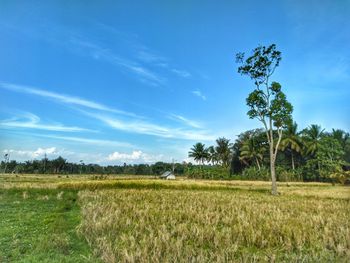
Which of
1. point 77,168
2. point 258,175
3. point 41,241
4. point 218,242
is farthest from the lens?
point 77,168

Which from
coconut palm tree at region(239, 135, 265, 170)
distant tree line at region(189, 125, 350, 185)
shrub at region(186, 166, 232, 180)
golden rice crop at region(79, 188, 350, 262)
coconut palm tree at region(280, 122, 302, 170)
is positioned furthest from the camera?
coconut palm tree at region(239, 135, 265, 170)

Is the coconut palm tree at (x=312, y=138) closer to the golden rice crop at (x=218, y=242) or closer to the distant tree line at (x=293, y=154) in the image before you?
the distant tree line at (x=293, y=154)

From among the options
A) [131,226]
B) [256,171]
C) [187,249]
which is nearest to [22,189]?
[131,226]

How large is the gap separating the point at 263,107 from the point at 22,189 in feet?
79.7

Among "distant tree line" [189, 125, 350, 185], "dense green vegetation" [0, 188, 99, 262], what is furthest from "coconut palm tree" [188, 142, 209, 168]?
"dense green vegetation" [0, 188, 99, 262]

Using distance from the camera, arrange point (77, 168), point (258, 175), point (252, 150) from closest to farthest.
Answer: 1. point (258, 175)
2. point (252, 150)
3. point (77, 168)

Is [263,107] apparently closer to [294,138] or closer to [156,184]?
[156,184]

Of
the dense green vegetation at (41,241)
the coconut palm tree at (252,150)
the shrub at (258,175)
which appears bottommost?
the dense green vegetation at (41,241)

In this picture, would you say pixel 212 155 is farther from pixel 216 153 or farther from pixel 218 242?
pixel 218 242

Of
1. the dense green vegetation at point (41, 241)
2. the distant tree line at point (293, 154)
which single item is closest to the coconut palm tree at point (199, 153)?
the distant tree line at point (293, 154)

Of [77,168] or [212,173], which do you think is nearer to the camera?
[212,173]

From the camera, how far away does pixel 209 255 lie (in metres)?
6.39

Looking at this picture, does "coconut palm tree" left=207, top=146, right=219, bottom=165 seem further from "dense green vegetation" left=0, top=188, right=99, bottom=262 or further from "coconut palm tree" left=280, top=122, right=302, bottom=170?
"dense green vegetation" left=0, top=188, right=99, bottom=262

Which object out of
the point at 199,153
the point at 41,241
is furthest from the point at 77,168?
the point at 41,241
